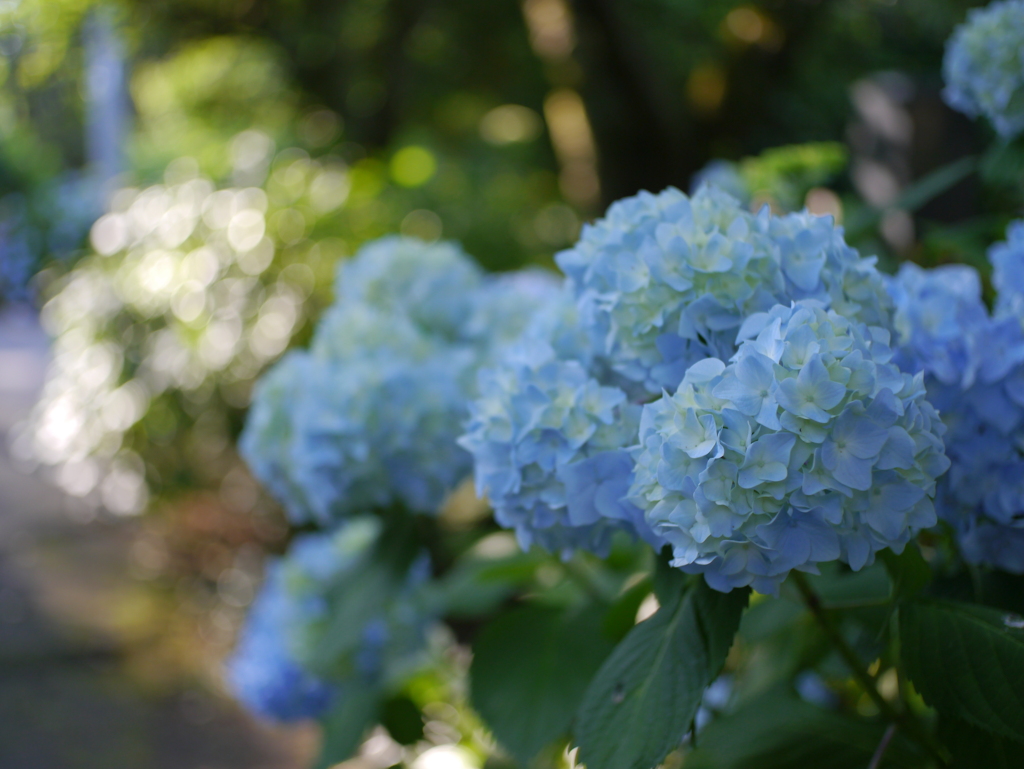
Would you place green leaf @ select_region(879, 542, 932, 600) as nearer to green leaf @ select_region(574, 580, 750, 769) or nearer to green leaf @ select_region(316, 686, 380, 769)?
green leaf @ select_region(574, 580, 750, 769)

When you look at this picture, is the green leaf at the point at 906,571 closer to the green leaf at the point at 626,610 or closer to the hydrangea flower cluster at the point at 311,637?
the green leaf at the point at 626,610

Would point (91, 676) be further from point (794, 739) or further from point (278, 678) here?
point (794, 739)

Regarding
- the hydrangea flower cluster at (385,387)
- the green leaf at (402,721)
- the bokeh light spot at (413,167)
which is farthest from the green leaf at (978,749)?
the bokeh light spot at (413,167)

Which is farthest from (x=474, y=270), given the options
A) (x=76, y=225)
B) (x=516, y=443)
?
(x=76, y=225)

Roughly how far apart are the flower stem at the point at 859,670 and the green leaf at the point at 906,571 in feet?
0.19

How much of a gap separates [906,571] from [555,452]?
0.74 feet

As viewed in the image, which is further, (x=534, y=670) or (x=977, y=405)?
(x=534, y=670)

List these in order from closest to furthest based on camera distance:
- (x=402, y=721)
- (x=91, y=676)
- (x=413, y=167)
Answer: (x=402, y=721) < (x=91, y=676) < (x=413, y=167)

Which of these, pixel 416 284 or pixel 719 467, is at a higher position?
pixel 719 467

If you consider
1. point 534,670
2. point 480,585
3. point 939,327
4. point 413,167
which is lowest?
point 413,167

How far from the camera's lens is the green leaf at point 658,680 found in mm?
470

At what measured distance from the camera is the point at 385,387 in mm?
852

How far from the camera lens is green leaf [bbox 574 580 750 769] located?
1.54 ft

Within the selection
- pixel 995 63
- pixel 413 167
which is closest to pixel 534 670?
pixel 995 63
